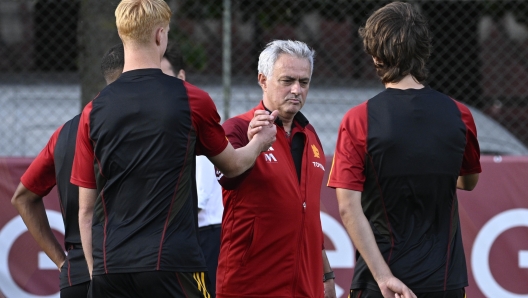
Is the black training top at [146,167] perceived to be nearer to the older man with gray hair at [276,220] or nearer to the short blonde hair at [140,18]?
the short blonde hair at [140,18]

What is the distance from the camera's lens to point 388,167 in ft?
9.93

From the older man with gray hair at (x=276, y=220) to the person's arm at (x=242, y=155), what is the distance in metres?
0.20

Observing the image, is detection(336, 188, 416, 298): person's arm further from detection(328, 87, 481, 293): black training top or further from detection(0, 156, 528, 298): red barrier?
detection(0, 156, 528, 298): red barrier

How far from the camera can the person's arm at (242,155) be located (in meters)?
3.14

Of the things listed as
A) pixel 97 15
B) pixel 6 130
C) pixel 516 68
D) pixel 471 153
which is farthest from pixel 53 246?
pixel 516 68

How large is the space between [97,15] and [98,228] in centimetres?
361

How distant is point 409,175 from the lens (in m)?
3.02

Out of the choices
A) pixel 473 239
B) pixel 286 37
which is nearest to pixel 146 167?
pixel 473 239

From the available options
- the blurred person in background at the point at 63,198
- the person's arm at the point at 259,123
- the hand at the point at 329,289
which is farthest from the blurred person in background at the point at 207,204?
the person's arm at the point at 259,123

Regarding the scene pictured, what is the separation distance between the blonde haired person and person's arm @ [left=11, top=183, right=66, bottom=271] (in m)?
0.94

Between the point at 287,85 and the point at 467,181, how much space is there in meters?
0.97

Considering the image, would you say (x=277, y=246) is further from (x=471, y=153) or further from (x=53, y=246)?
(x=53, y=246)

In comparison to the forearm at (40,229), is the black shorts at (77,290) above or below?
below

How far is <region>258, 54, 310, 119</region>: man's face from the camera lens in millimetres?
3723
